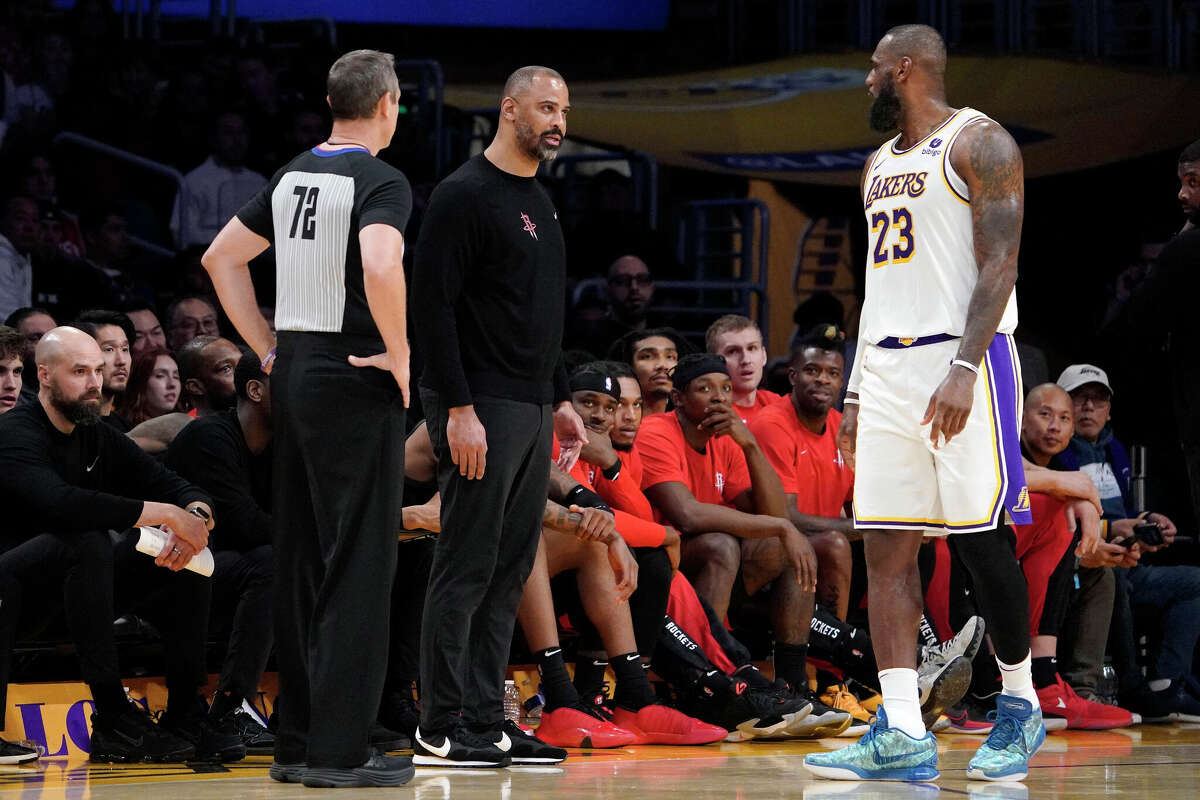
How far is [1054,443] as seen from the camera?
686cm

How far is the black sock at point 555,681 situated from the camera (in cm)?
529

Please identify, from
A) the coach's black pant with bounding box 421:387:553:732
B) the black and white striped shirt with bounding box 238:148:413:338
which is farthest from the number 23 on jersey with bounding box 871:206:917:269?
the black and white striped shirt with bounding box 238:148:413:338

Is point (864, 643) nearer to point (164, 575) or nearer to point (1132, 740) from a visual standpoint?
point (1132, 740)

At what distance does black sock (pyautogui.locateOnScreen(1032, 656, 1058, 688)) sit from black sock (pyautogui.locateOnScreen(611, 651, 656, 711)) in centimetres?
180

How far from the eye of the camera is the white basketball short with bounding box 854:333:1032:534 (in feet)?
13.4

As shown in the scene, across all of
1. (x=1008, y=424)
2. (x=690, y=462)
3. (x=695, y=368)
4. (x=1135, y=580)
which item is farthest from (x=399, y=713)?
(x=1135, y=580)

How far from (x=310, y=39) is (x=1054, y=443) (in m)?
A: 7.71

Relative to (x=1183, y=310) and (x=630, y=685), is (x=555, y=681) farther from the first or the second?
(x=1183, y=310)

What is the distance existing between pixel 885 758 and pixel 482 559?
1239 mm

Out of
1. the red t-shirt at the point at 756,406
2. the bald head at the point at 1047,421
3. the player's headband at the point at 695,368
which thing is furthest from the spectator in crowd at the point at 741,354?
the bald head at the point at 1047,421

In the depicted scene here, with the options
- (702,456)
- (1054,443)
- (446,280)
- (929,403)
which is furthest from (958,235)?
(1054,443)

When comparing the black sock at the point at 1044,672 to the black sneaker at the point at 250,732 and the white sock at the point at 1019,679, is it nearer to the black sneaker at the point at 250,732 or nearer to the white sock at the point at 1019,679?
the white sock at the point at 1019,679

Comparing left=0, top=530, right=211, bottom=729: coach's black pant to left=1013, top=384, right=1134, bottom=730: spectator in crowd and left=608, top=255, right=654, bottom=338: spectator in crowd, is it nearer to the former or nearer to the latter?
left=1013, top=384, right=1134, bottom=730: spectator in crowd

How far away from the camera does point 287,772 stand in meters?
4.01
